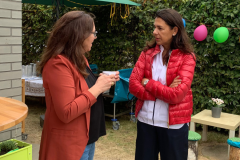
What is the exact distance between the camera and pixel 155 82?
1986 mm

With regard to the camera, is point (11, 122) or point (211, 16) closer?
point (11, 122)

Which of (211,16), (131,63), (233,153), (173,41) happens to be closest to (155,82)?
(173,41)

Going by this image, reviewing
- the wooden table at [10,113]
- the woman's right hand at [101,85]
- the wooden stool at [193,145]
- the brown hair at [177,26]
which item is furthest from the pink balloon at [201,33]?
the wooden table at [10,113]

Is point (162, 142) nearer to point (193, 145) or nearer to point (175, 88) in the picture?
point (175, 88)

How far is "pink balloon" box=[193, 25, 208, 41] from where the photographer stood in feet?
13.1

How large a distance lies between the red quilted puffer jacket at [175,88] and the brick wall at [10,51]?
5.68ft

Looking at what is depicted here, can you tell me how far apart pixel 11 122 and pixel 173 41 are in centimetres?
138

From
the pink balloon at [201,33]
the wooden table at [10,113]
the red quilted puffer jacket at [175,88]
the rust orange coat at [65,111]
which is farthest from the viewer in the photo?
the pink balloon at [201,33]

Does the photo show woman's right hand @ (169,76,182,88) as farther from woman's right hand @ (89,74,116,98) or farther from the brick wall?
the brick wall

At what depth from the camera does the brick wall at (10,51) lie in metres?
2.99

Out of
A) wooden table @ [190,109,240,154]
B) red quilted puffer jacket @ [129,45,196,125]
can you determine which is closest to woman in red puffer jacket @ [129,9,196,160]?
red quilted puffer jacket @ [129,45,196,125]

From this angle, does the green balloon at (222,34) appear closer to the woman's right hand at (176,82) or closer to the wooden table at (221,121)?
the wooden table at (221,121)

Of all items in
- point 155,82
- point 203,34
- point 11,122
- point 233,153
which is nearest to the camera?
point 11,122

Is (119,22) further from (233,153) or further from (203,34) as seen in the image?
(233,153)
